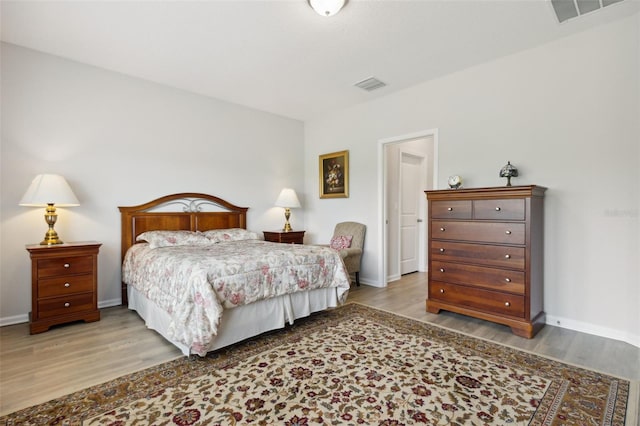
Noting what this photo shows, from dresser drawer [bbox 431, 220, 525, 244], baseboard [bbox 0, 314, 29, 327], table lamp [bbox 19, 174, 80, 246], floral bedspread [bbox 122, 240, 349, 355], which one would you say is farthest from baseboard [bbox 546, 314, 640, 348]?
baseboard [bbox 0, 314, 29, 327]

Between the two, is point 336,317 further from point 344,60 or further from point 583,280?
point 344,60

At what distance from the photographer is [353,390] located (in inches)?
76.6

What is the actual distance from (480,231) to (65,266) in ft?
13.0

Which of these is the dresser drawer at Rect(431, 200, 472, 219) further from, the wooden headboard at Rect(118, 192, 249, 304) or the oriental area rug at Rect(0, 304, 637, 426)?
the wooden headboard at Rect(118, 192, 249, 304)

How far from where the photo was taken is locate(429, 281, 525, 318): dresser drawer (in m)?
2.85

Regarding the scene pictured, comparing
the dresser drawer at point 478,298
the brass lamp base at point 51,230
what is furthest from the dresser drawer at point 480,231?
the brass lamp base at point 51,230

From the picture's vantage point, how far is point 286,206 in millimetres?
5059

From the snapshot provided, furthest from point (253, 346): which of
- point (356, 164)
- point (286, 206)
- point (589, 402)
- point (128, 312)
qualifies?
point (356, 164)

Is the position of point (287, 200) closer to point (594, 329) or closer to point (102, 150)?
point (102, 150)

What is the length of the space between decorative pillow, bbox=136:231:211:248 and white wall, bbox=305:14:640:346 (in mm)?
3008

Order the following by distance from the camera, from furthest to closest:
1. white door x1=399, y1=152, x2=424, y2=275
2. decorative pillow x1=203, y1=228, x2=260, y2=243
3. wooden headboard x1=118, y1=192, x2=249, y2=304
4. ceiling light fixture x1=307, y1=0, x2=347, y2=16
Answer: white door x1=399, y1=152, x2=424, y2=275, decorative pillow x1=203, y1=228, x2=260, y2=243, wooden headboard x1=118, y1=192, x2=249, y2=304, ceiling light fixture x1=307, y1=0, x2=347, y2=16

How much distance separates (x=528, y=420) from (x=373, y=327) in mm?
1436

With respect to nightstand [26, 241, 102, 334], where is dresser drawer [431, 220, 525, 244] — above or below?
above

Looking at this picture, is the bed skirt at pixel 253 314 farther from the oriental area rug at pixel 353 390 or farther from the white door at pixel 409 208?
the white door at pixel 409 208
